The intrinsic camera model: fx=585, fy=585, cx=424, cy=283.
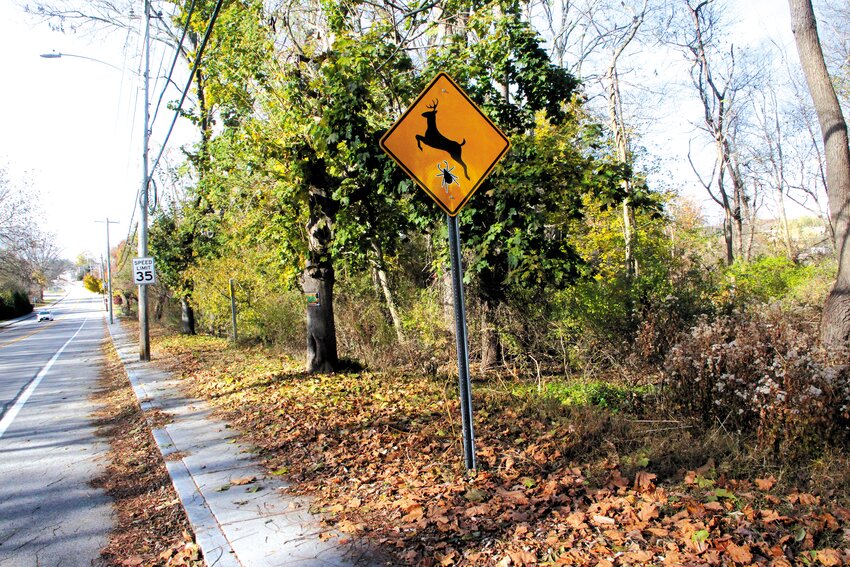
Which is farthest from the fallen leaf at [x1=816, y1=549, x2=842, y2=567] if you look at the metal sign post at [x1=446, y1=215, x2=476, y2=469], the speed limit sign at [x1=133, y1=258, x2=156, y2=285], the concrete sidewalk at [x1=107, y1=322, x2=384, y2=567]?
the speed limit sign at [x1=133, y1=258, x2=156, y2=285]

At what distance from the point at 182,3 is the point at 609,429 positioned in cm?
1559

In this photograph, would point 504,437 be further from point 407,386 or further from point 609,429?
point 407,386

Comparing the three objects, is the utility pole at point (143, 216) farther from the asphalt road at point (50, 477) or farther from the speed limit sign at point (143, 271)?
Answer: the asphalt road at point (50, 477)

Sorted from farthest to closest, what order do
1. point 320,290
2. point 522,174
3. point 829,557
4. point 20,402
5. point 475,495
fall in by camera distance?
1. point 20,402
2. point 320,290
3. point 522,174
4. point 475,495
5. point 829,557

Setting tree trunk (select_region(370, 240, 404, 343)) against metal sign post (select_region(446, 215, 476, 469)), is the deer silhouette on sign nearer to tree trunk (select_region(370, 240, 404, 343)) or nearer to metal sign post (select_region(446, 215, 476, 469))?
metal sign post (select_region(446, 215, 476, 469))

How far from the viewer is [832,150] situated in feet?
27.4

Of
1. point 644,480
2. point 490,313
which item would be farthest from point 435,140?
point 490,313

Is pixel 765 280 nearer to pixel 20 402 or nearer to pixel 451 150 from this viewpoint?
pixel 451 150

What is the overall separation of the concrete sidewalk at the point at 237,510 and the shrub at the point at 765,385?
12.1ft

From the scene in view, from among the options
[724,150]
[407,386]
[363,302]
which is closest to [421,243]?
[363,302]

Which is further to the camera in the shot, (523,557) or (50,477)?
(50,477)

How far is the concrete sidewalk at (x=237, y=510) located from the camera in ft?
13.0

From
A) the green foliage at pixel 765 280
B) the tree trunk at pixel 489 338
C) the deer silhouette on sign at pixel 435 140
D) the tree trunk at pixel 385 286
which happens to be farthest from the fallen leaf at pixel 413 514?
the green foliage at pixel 765 280

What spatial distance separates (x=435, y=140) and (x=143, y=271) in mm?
14272
